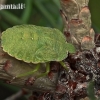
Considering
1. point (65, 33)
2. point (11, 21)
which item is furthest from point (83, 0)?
point (11, 21)

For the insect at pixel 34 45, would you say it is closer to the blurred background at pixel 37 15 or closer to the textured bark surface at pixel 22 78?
the textured bark surface at pixel 22 78

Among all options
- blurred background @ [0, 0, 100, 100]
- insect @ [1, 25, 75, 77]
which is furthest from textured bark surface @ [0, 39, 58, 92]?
blurred background @ [0, 0, 100, 100]

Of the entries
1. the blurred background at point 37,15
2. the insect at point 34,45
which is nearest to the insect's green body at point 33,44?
the insect at point 34,45

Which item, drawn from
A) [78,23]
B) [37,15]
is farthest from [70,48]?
[37,15]

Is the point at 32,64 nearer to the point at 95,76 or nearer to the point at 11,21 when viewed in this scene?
the point at 95,76

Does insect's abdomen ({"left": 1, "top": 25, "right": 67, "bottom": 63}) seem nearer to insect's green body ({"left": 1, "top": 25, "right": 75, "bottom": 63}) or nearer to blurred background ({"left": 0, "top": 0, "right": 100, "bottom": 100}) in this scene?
insect's green body ({"left": 1, "top": 25, "right": 75, "bottom": 63})
